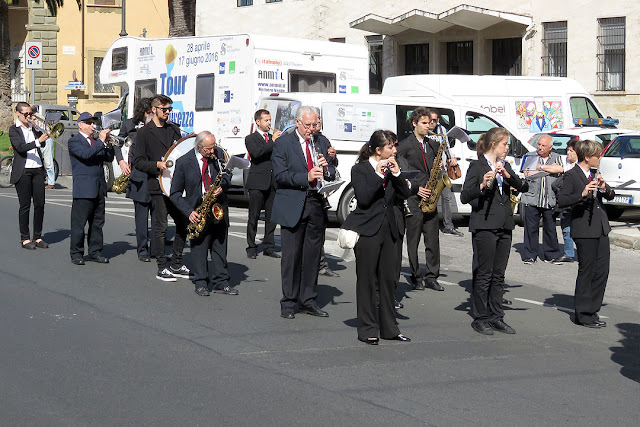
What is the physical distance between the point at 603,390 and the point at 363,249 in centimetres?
228

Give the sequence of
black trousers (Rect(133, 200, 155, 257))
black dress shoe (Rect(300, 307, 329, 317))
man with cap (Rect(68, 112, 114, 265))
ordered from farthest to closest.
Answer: black trousers (Rect(133, 200, 155, 257)) → man with cap (Rect(68, 112, 114, 265)) → black dress shoe (Rect(300, 307, 329, 317))

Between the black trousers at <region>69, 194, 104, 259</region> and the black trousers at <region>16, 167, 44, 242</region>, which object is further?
the black trousers at <region>16, 167, 44, 242</region>

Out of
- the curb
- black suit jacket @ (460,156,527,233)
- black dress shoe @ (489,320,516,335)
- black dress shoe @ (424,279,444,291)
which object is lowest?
black dress shoe @ (489,320,516,335)

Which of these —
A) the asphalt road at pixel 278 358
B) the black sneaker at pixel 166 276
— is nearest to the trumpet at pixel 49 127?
the asphalt road at pixel 278 358

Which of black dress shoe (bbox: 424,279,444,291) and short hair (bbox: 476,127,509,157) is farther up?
short hair (bbox: 476,127,509,157)

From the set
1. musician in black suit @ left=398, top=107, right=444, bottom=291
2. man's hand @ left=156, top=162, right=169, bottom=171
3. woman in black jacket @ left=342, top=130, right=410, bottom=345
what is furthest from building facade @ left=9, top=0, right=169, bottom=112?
woman in black jacket @ left=342, top=130, right=410, bottom=345

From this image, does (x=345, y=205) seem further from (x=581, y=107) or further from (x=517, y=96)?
(x=581, y=107)

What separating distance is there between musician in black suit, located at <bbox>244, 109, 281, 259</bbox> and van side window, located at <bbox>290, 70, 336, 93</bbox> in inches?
254

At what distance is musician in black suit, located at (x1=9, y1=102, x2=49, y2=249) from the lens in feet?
43.2

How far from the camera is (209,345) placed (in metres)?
8.32

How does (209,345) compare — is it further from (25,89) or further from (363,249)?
(25,89)

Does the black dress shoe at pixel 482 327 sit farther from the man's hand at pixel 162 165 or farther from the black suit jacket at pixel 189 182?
the man's hand at pixel 162 165

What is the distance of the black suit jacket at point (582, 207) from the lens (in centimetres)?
986

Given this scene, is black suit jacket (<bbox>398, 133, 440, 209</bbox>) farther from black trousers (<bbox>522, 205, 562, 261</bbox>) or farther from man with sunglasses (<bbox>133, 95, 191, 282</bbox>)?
black trousers (<bbox>522, 205, 562, 261</bbox>)
